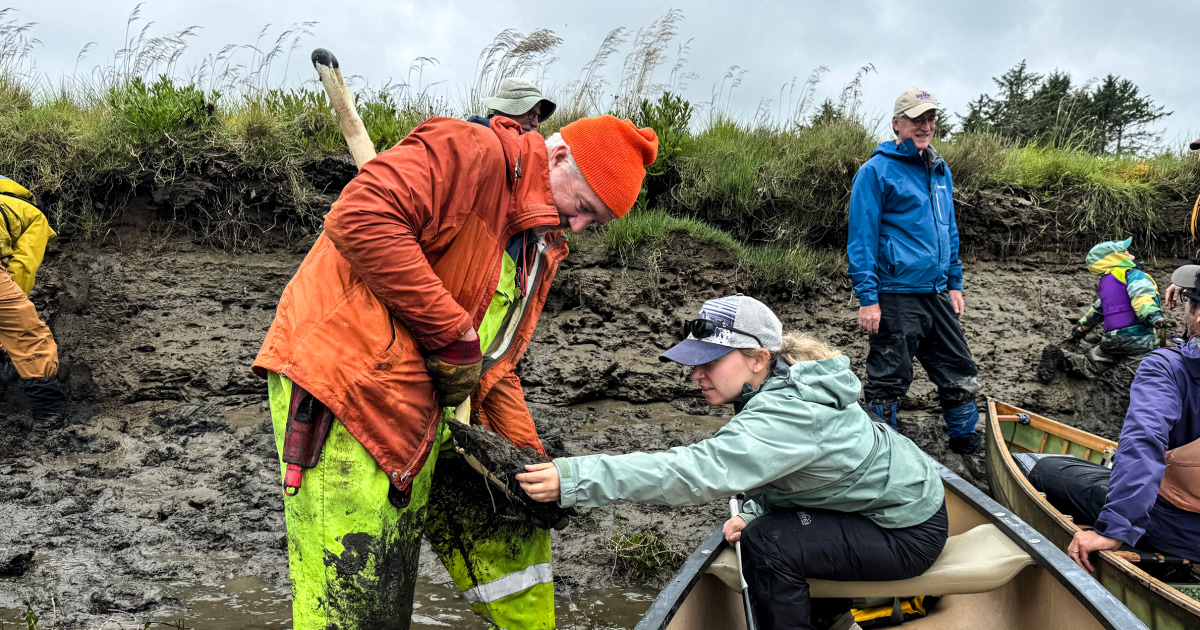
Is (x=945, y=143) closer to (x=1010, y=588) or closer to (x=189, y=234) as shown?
(x=1010, y=588)

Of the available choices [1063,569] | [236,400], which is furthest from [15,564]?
[1063,569]

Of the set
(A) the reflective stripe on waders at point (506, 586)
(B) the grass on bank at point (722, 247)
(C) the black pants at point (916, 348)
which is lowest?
(A) the reflective stripe on waders at point (506, 586)

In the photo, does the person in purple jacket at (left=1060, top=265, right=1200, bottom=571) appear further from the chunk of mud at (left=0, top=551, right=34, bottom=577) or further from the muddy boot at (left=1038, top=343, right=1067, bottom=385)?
the chunk of mud at (left=0, top=551, right=34, bottom=577)

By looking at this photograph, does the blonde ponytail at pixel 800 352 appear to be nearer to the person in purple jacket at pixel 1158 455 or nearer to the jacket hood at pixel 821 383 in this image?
the jacket hood at pixel 821 383

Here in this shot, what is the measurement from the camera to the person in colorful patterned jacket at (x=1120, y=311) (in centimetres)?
610

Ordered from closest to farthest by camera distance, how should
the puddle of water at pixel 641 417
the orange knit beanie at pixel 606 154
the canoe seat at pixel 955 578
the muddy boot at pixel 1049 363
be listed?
the orange knit beanie at pixel 606 154, the canoe seat at pixel 955 578, the puddle of water at pixel 641 417, the muddy boot at pixel 1049 363

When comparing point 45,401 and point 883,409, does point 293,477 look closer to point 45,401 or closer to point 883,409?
point 883,409

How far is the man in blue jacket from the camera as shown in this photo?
4816 mm

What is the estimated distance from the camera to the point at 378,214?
1.76 m

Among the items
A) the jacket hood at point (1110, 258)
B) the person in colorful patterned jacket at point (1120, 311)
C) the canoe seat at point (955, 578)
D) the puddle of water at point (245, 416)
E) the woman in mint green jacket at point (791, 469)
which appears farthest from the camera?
the jacket hood at point (1110, 258)

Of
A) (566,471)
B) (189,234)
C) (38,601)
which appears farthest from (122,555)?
(566,471)

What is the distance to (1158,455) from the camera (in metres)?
2.76

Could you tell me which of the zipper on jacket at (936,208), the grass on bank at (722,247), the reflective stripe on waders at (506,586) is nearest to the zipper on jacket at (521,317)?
the reflective stripe on waders at (506,586)

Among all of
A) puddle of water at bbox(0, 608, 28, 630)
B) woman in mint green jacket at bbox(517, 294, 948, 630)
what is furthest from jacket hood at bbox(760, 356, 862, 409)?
puddle of water at bbox(0, 608, 28, 630)
